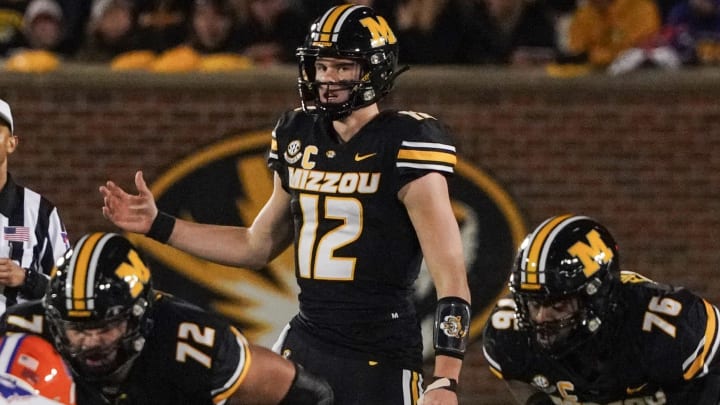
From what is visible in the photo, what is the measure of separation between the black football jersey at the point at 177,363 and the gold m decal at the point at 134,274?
12cm

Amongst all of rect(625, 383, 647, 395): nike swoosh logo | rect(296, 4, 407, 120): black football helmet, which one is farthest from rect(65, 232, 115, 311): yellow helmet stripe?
rect(625, 383, 647, 395): nike swoosh logo

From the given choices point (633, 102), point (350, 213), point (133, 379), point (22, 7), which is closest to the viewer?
point (133, 379)

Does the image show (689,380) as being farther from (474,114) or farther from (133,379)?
(474,114)

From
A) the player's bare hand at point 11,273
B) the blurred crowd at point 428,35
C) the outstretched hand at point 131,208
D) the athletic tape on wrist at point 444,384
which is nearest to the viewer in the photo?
the athletic tape on wrist at point 444,384

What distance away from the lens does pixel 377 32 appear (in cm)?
473

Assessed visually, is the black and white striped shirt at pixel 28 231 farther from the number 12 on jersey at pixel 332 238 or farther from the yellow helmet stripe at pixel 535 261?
the yellow helmet stripe at pixel 535 261

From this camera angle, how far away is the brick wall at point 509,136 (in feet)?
26.6

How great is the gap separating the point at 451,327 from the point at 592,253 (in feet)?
1.56

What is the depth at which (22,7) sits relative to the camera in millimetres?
8961

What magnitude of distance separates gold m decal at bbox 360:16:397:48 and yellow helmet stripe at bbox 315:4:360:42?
0.07 m

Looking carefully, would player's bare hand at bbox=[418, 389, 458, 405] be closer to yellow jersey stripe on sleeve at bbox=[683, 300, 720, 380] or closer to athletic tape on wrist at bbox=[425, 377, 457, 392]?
athletic tape on wrist at bbox=[425, 377, 457, 392]

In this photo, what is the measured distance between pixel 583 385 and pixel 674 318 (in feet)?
1.08

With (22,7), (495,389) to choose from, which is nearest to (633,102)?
(495,389)

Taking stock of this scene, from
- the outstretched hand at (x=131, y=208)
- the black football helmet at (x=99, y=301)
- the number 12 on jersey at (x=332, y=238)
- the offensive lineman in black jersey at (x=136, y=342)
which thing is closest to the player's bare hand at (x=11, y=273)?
the outstretched hand at (x=131, y=208)
